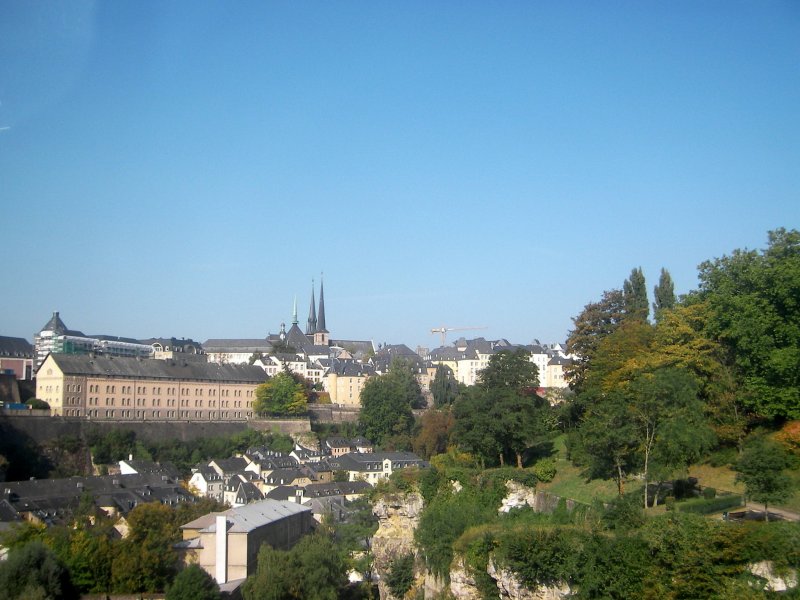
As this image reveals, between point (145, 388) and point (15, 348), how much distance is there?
85.6ft

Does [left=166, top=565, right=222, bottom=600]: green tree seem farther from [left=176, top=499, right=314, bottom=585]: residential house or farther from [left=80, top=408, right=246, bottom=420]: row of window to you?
[left=80, top=408, right=246, bottom=420]: row of window

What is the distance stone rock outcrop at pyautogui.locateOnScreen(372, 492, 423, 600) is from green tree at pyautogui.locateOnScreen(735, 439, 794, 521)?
18019 millimetres

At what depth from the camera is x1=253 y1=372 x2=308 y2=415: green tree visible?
82.9 meters

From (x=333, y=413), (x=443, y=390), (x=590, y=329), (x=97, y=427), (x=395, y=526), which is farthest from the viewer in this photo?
(x=333, y=413)

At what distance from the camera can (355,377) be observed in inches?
3976

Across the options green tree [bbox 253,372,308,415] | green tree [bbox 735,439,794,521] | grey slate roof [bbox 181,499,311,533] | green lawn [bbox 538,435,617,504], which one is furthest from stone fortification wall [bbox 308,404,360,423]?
green tree [bbox 735,439,794,521]

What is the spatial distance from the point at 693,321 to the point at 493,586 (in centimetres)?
1538

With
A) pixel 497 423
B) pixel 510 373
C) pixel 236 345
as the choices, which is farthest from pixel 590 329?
pixel 236 345

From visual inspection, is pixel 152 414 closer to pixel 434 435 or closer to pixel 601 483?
pixel 434 435

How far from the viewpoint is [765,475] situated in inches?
946

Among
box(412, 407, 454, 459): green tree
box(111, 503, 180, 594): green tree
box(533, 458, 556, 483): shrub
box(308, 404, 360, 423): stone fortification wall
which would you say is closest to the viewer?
box(111, 503, 180, 594): green tree

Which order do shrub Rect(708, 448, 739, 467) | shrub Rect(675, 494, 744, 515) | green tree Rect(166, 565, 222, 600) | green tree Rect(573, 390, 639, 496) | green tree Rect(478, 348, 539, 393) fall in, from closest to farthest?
1. shrub Rect(675, 494, 744, 515)
2. green tree Rect(166, 565, 222, 600)
3. shrub Rect(708, 448, 739, 467)
4. green tree Rect(573, 390, 639, 496)
5. green tree Rect(478, 348, 539, 393)

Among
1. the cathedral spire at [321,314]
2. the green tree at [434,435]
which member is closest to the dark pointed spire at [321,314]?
the cathedral spire at [321,314]

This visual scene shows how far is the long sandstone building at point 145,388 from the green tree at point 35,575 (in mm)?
38766
